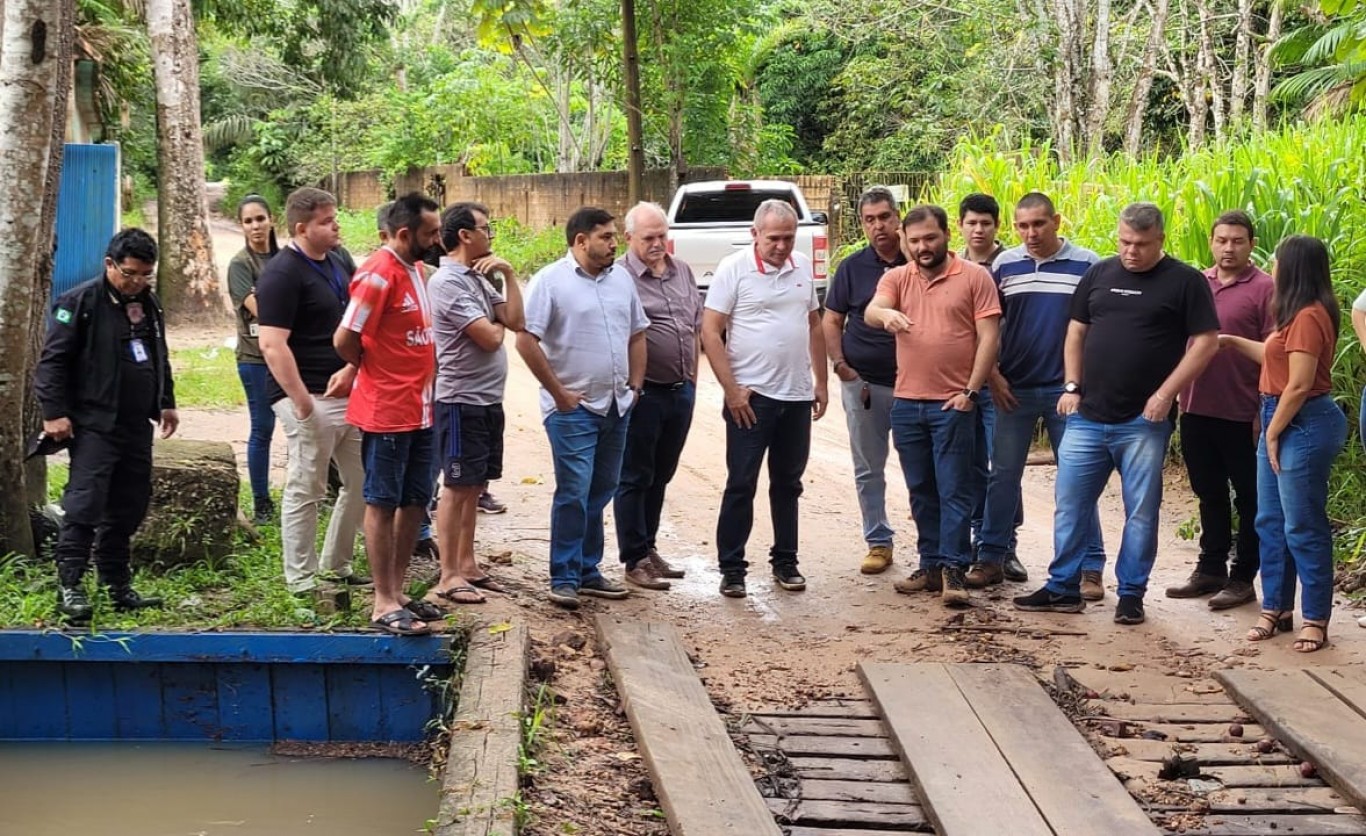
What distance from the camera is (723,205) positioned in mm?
16672

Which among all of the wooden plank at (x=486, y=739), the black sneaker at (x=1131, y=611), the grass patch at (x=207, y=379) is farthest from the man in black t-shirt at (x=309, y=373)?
the grass patch at (x=207, y=379)

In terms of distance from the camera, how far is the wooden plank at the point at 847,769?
5176 mm

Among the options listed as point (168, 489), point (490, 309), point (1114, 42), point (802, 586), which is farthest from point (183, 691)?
point (1114, 42)

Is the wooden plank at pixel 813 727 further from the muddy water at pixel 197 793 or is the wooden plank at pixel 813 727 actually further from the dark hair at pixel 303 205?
the dark hair at pixel 303 205

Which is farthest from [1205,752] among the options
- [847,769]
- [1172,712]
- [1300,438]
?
[1300,438]

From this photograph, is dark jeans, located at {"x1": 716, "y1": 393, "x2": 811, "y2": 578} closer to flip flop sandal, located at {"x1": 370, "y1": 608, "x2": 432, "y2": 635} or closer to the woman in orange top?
flip flop sandal, located at {"x1": 370, "y1": 608, "x2": 432, "y2": 635}

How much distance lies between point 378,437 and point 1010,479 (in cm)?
320

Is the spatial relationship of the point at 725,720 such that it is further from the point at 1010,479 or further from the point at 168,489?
the point at 168,489

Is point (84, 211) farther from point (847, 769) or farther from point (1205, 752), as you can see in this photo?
point (1205, 752)

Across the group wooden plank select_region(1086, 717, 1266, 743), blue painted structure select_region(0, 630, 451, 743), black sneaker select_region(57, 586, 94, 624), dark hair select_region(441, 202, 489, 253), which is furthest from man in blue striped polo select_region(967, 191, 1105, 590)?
black sneaker select_region(57, 586, 94, 624)

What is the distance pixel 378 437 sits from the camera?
6027mm

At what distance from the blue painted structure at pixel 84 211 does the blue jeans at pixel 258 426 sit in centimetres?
871

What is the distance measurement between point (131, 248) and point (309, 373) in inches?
36.0

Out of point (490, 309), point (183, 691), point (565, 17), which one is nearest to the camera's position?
point (183, 691)
